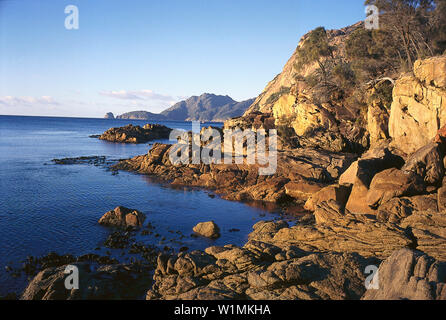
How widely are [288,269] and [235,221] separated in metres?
17.7

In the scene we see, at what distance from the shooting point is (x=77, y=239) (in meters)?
25.7

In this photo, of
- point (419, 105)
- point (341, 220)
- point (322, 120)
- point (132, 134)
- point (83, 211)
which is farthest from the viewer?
point (132, 134)

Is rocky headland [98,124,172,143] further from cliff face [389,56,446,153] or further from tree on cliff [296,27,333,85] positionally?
cliff face [389,56,446,153]

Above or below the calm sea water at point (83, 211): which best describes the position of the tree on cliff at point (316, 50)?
above

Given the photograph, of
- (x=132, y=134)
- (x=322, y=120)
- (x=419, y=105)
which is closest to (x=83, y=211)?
(x=419, y=105)

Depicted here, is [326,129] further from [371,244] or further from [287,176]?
[371,244]

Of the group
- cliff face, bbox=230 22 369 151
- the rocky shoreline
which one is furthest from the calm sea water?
cliff face, bbox=230 22 369 151

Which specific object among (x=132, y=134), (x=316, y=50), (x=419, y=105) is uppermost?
(x=316, y=50)

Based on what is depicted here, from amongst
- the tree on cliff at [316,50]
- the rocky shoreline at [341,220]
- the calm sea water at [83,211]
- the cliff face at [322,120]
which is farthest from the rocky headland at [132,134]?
the tree on cliff at [316,50]

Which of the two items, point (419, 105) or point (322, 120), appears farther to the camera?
point (322, 120)

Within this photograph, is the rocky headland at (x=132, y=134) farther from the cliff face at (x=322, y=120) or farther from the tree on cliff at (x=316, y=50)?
the tree on cliff at (x=316, y=50)

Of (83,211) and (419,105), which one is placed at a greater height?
(419,105)

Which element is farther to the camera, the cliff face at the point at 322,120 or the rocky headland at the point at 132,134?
the rocky headland at the point at 132,134

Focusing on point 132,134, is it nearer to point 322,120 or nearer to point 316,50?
point 316,50
